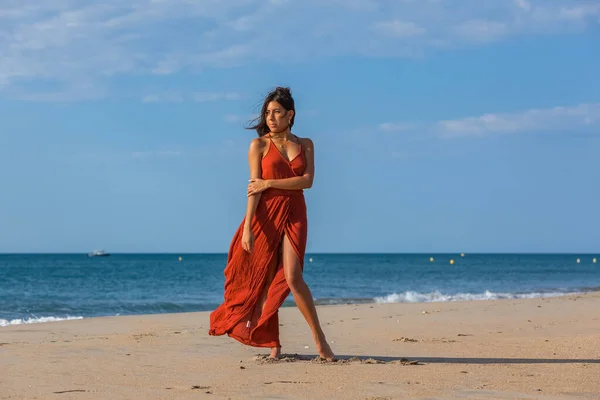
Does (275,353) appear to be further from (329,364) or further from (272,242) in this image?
(272,242)

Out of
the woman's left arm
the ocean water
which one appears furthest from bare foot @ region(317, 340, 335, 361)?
the ocean water

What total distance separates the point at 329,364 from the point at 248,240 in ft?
3.59

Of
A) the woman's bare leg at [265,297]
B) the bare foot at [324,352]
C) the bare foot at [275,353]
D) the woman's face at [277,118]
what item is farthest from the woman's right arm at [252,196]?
the bare foot at [324,352]

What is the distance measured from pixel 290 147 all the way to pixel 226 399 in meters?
2.30

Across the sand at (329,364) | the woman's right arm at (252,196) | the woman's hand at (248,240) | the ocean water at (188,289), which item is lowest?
the ocean water at (188,289)

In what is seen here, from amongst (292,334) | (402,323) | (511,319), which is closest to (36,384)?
(292,334)

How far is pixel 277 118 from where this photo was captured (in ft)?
19.8

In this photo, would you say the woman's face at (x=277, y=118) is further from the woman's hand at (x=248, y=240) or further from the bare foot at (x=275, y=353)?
the bare foot at (x=275, y=353)

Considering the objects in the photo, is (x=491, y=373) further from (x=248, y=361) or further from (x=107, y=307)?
(x=107, y=307)

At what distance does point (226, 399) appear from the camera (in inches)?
170

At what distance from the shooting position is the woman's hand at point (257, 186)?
5.95 meters

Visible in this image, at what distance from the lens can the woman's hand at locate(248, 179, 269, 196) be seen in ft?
19.5

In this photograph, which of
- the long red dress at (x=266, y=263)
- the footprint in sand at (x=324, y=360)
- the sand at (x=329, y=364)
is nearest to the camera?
the sand at (x=329, y=364)

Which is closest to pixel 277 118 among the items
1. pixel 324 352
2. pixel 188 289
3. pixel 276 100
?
pixel 276 100
